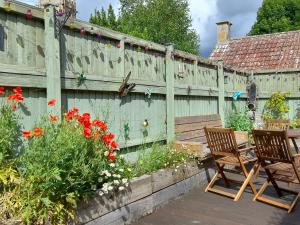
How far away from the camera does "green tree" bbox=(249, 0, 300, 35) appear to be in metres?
28.7

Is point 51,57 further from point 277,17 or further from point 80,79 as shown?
point 277,17

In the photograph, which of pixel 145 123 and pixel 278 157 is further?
pixel 145 123

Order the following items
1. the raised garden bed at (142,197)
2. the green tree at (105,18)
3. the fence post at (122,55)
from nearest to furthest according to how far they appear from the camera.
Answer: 1. the raised garden bed at (142,197)
2. the fence post at (122,55)
3. the green tree at (105,18)

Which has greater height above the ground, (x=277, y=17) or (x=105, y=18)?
(x=277, y=17)

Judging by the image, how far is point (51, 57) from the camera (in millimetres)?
4285

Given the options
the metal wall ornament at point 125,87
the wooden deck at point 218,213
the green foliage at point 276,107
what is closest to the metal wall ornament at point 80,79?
the metal wall ornament at point 125,87

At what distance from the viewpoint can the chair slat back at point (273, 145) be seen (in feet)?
15.9

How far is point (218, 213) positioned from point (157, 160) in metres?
1.08

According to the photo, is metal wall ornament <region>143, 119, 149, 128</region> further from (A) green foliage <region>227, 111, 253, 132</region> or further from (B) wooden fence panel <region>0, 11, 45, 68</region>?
(A) green foliage <region>227, 111, 253, 132</region>

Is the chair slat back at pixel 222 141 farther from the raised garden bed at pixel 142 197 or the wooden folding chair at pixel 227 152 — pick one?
the raised garden bed at pixel 142 197

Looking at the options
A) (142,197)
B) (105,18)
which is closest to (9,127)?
(142,197)

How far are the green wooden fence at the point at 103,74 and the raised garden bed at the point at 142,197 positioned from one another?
84cm

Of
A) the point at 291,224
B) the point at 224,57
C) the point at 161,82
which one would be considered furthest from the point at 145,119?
the point at 224,57

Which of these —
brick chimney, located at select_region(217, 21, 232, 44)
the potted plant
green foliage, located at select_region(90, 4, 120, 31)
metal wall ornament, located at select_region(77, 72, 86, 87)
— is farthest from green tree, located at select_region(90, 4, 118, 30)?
metal wall ornament, located at select_region(77, 72, 86, 87)
